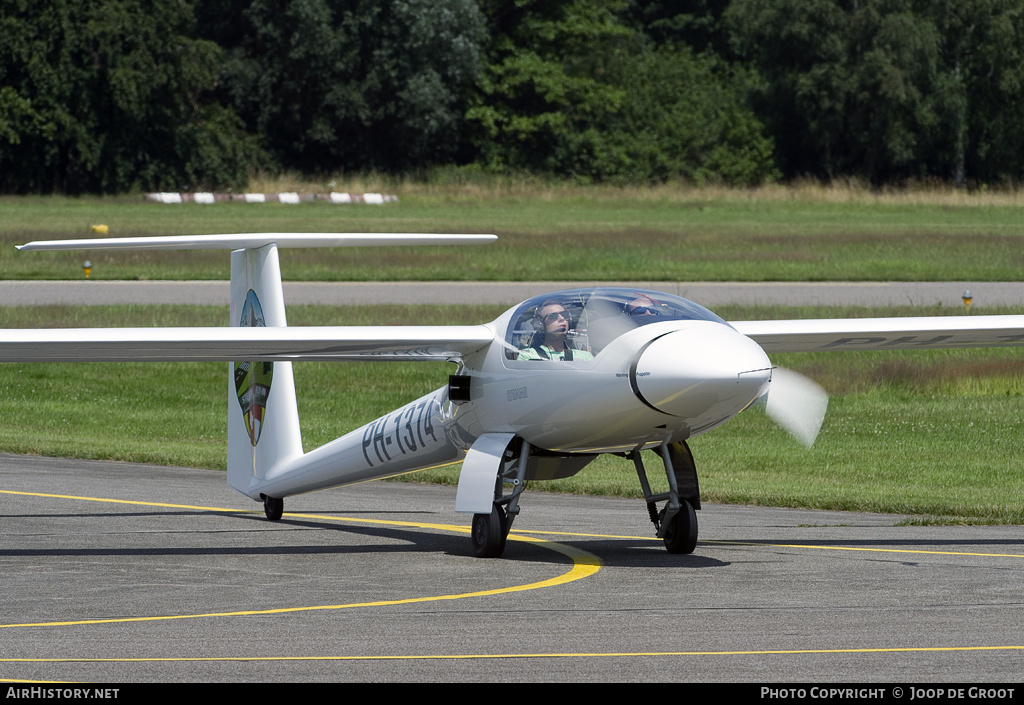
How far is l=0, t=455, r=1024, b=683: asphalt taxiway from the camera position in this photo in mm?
7922

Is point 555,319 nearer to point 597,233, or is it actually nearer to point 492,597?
point 492,597

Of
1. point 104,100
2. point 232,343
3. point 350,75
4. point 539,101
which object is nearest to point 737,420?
point 232,343

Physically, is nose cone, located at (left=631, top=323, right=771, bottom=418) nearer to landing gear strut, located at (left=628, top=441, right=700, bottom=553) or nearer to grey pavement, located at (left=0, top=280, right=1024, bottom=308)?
landing gear strut, located at (left=628, top=441, right=700, bottom=553)

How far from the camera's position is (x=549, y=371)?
462 inches

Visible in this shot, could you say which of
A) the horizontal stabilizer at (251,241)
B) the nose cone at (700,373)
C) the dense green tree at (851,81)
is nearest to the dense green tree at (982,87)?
the dense green tree at (851,81)

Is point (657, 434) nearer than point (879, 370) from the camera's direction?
Yes

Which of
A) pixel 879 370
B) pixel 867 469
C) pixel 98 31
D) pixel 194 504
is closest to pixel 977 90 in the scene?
pixel 98 31

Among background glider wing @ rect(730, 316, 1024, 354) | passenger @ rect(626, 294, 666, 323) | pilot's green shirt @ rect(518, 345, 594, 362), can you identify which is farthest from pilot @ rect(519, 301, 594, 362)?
background glider wing @ rect(730, 316, 1024, 354)

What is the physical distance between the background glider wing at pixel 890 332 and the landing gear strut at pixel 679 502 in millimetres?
1315

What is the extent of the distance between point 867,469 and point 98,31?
61.7 meters

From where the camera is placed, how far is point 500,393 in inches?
481

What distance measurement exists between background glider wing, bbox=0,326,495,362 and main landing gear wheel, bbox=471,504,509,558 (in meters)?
1.40
